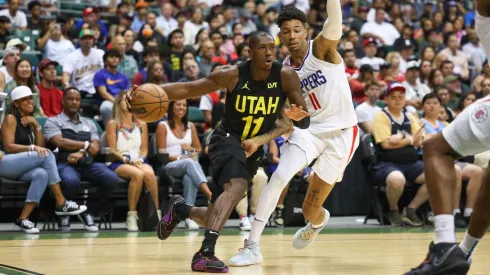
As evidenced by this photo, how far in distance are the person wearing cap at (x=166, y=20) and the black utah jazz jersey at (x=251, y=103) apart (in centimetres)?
1000

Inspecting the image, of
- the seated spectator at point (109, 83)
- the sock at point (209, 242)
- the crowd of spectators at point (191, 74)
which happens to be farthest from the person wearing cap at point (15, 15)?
the sock at point (209, 242)

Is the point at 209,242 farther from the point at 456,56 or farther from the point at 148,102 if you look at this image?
the point at 456,56

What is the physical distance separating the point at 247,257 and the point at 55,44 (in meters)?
8.14

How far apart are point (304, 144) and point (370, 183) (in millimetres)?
4712

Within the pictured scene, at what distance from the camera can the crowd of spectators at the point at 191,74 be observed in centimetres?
1108

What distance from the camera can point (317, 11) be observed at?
19234 mm

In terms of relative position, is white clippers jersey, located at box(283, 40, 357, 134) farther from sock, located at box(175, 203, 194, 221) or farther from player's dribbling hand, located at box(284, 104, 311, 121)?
sock, located at box(175, 203, 194, 221)

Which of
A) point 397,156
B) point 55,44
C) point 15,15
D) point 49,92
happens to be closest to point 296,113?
point 397,156

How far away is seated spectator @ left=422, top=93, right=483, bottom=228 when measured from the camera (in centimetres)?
1172

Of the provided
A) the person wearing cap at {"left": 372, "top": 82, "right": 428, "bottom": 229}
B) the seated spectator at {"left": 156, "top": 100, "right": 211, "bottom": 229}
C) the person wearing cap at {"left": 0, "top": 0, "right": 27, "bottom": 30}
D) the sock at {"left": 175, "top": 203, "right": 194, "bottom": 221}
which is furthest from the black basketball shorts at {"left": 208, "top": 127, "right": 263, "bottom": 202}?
the person wearing cap at {"left": 0, "top": 0, "right": 27, "bottom": 30}

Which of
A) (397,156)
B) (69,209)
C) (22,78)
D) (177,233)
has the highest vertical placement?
(22,78)

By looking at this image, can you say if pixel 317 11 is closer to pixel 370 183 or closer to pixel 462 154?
pixel 370 183

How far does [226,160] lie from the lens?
683 centimetres

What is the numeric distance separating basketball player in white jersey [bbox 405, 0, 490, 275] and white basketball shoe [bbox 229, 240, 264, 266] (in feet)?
6.80
